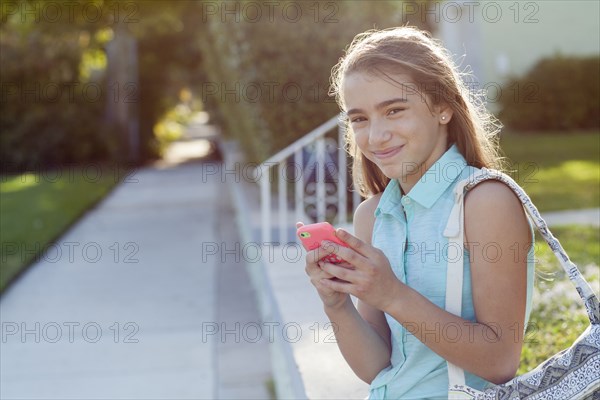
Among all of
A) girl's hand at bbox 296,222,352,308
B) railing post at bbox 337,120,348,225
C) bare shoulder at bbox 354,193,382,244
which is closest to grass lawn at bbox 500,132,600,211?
railing post at bbox 337,120,348,225

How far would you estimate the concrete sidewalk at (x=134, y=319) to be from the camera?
4449 millimetres

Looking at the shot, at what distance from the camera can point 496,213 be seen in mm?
1874

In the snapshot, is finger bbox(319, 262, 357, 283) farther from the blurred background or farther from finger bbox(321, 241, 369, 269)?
the blurred background

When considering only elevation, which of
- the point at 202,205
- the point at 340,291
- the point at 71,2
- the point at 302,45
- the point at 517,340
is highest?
the point at 71,2

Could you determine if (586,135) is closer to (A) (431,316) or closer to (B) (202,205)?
(B) (202,205)

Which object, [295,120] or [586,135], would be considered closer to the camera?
[295,120]

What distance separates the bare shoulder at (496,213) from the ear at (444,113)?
228 millimetres

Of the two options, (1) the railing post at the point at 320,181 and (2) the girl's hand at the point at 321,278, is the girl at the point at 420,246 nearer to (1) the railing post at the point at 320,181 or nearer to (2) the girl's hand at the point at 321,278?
(2) the girl's hand at the point at 321,278

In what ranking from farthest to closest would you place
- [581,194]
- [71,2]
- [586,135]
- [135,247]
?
1. [586,135]
2. [71,2]
3. [581,194]
4. [135,247]

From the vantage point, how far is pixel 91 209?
1143 centimetres

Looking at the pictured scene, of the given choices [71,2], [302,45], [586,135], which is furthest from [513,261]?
[586,135]

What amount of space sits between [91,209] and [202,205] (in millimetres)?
1444

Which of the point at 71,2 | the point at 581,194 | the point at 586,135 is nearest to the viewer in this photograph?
the point at 581,194

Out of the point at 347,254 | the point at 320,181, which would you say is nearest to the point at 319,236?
the point at 347,254
